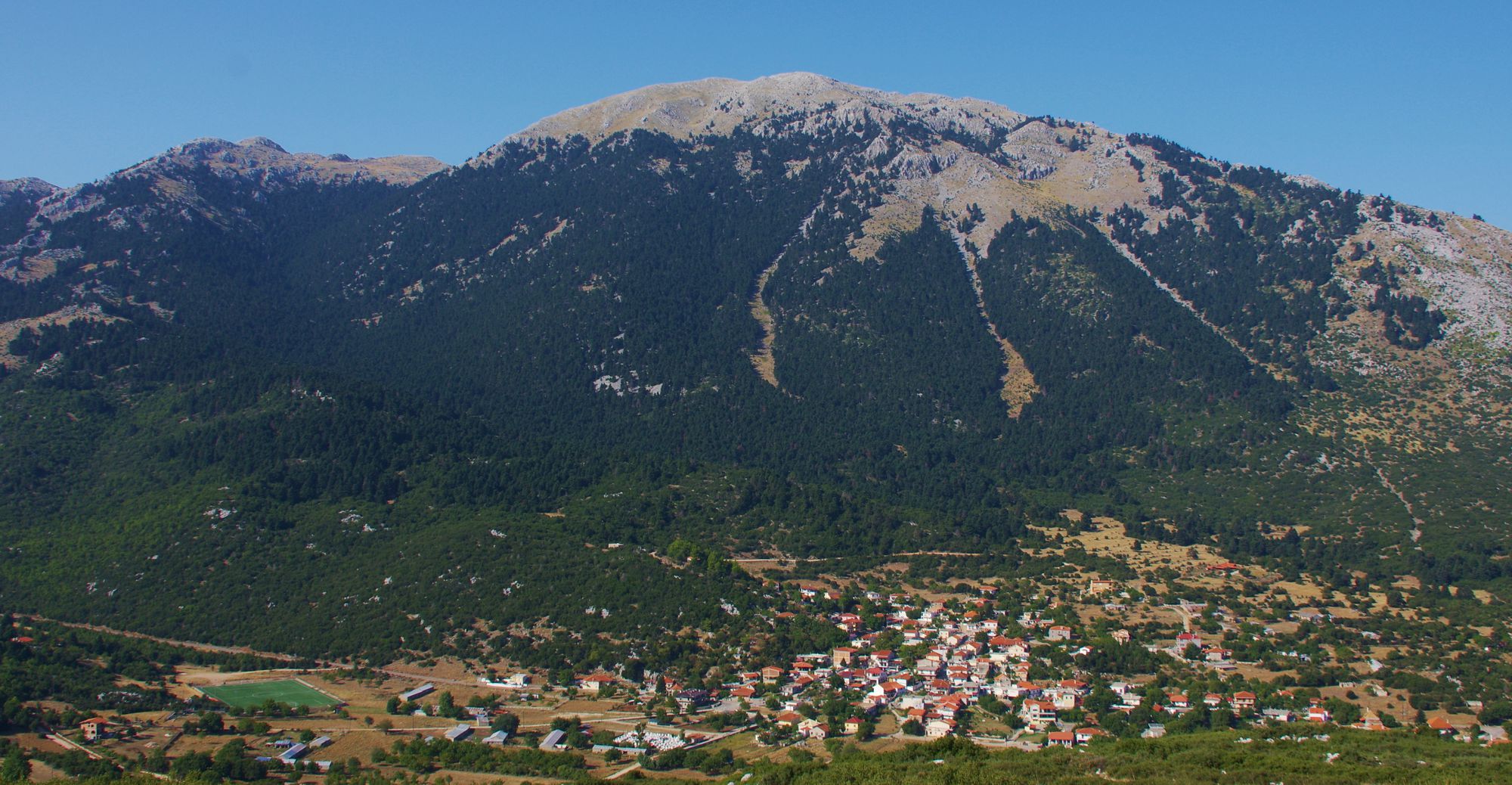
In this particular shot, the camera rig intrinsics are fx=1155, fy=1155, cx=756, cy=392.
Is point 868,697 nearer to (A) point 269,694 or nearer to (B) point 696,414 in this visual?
(A) point 269,694

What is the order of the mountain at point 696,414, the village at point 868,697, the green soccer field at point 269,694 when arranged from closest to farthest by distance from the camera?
the village at point 868,697, the green soccer field at point 269,694, the mountain at point 696,414

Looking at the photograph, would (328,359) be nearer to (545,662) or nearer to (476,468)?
(476,468)

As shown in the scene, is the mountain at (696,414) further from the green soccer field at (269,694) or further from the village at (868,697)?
the green soccer field at (269,694)

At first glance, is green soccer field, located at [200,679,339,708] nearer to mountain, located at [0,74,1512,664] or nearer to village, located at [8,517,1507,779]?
village, located at [8,517,1507,779]

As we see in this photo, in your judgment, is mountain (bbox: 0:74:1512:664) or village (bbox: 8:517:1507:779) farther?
mountain (bbox: 0:74:1512:664)

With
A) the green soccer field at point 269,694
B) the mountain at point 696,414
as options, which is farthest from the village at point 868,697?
the mountain at point 696,414

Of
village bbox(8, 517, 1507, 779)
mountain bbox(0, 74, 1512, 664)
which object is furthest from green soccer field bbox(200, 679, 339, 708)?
mountain bbox(0, 74, 1512, 664)

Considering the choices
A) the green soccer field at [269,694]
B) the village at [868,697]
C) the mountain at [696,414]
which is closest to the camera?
the village at [868,697]

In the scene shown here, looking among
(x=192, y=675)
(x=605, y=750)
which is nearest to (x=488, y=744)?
(x=605, y=750)
